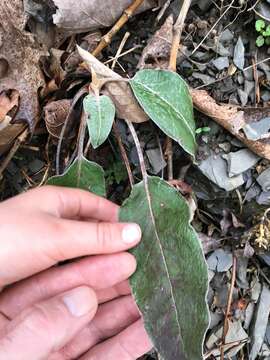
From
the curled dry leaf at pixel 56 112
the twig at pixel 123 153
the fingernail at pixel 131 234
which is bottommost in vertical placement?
the fingernail at pixel 131 234

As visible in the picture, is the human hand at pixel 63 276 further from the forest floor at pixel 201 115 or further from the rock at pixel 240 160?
the rock at pixel 240 160

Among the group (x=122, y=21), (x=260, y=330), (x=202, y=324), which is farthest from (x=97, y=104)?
(x=260, y=330)

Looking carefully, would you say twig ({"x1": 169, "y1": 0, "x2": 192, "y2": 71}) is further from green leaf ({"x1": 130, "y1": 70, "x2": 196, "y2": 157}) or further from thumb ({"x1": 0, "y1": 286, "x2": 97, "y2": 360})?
thumb ({"x1": 0, "y1": 286, "x2": 97, "y2": 360})

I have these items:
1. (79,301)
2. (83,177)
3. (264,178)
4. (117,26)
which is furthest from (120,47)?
(79,301)

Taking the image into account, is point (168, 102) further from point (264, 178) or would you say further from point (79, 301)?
point (79, 301)

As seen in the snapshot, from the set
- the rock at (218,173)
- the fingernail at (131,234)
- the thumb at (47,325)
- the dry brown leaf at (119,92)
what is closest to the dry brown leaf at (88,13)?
the dry brown leaf at (119,92)

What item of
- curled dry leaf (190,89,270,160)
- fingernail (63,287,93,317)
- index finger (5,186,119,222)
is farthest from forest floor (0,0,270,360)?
fingernail (63,287,93,317)

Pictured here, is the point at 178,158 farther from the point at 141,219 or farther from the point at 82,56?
the point at 82,56
